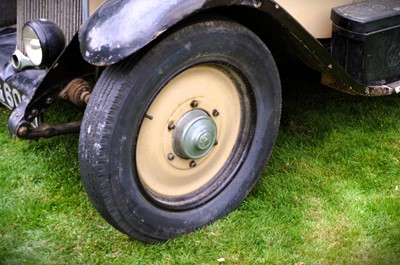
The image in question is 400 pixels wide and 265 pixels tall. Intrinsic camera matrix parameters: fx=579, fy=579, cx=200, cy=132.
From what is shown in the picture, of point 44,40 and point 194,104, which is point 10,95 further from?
point 194,104

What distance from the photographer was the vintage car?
Answer: 6.59ft

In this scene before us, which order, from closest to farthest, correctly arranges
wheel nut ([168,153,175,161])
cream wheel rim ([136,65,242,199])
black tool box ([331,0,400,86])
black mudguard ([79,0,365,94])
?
black mudguard ([79,0,365,94]), cream wheel rim ([136,65,242,199]), wheel nut ([168,153,175,161]), black tool box ([331,0,400,86])

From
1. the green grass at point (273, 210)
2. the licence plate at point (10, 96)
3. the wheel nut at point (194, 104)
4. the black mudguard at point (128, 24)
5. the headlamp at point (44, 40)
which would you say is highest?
the black mudguard at point (128, 24)

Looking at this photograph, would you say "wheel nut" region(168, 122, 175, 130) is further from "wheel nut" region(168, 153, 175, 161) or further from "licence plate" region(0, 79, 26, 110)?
"licence plate" region(0, 79, 26, 110)

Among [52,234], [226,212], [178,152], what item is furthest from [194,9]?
[52,234]

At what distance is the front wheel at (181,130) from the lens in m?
2.03

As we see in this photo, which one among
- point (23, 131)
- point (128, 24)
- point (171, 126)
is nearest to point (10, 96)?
point (23, 131)

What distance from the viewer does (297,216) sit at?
8.36ft

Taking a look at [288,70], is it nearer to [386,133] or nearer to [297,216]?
[386,133]

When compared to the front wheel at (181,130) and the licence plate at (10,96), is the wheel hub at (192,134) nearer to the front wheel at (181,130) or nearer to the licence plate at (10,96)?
the front wheel at (181,130)

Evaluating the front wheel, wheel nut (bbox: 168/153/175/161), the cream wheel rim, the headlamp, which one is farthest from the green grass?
the headlamp

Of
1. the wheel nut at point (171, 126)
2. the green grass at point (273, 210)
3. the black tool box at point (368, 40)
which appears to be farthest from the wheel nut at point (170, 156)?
the black tool box at point (368, 40)

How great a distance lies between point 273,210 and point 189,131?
1.92 ft

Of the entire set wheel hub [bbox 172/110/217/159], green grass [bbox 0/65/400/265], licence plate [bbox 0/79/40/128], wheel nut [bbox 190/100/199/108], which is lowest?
green grass [bbox 0/65/400/265]
